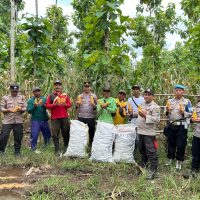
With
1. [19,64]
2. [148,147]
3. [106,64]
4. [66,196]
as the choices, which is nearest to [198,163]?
[148,147]

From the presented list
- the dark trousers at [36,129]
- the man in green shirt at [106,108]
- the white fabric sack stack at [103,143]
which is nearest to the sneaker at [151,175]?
the white fabric sack stack at [103,143]

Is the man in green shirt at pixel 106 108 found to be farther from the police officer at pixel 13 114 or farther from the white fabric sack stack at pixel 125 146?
the police officer at pixel 13 114

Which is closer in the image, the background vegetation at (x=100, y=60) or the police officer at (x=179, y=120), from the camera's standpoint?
the police officer at (x=179, y=120)

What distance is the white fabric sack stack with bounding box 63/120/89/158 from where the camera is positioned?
5.96m

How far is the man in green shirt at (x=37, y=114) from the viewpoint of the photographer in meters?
6.38

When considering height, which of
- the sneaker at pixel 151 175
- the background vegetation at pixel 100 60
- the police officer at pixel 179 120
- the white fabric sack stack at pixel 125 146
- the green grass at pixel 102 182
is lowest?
the green grass at pixel 102 182

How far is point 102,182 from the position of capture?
478cm

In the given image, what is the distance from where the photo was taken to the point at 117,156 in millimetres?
5742

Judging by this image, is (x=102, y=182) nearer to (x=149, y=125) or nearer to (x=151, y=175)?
(x=151, y=175)

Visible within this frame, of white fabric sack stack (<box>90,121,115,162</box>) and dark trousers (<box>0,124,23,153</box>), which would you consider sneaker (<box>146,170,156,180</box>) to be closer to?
white fabric sack stack (<box>90,121,115,162</box>)

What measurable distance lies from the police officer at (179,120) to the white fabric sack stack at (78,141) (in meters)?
1.53

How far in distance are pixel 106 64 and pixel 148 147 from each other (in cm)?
218

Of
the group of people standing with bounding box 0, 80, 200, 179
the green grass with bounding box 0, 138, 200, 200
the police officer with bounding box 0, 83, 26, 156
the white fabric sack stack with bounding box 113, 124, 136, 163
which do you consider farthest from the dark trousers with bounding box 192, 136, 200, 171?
the police officer with bounding box 0, 83, 26, 156

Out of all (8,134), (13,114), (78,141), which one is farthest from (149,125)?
(8,134)
